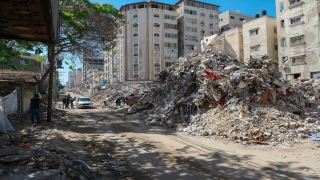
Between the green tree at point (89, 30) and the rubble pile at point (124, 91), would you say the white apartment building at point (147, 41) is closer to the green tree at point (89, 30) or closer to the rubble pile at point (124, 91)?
the rubble pile at point (124, 91)

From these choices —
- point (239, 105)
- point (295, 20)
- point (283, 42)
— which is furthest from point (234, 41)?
point (239, 105)

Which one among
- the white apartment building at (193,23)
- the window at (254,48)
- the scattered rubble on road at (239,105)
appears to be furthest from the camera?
the white apartment building at (193,23)

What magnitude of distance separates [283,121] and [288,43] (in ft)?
72.8

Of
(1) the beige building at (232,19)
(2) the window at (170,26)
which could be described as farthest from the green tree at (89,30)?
(1) the beige building at (232,19)

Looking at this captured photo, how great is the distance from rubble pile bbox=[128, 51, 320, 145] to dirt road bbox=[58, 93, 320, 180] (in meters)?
0.85

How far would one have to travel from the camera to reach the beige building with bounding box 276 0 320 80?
24.6m

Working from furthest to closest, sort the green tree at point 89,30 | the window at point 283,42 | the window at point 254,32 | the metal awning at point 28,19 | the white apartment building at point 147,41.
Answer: the white apartment building at point 147,41 → the window at point 254,32 → the window at point 283,42 → the green tree at point 89,30 → the metal awning at point 28,19

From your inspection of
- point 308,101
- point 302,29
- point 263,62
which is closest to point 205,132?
point 263,62

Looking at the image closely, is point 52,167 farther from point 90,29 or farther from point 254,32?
point 254,32

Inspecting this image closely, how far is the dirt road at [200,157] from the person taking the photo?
495 centimetres

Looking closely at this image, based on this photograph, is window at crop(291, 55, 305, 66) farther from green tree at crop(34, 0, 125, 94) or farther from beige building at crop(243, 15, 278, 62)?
Result: green tree at crop(34, 0, 125, 94)

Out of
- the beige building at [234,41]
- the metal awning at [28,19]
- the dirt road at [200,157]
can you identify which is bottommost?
the dirt road at [200,157]

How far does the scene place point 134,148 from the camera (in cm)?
728

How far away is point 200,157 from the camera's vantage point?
6.19 meters
